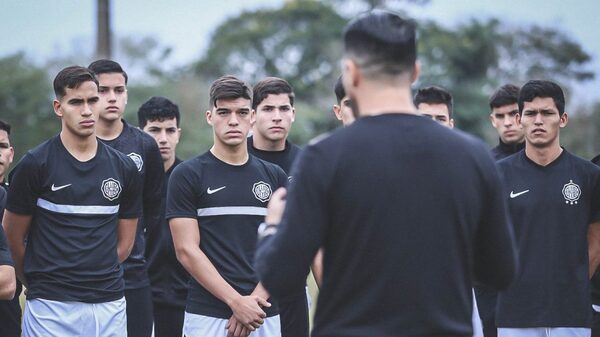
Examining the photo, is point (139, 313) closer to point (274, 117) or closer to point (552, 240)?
point (274, 117)

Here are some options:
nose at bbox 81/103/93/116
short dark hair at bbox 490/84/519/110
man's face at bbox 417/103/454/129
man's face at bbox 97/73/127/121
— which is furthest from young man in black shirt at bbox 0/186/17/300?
short dark hair at bbox 490/84/519/110

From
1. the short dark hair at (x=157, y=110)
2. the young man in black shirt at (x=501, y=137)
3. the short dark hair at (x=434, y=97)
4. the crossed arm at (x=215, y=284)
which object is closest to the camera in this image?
the crossed arm at (x=215, y=284)

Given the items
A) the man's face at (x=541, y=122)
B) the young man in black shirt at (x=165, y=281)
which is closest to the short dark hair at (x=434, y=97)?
the man's face at (x=541, y=122)

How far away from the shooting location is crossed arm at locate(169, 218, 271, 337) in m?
6.05

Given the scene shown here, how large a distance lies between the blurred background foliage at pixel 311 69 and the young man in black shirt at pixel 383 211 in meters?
35.0

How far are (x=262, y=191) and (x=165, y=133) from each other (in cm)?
251

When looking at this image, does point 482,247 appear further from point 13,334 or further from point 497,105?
point 497,105

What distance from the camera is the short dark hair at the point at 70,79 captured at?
626 centimetres

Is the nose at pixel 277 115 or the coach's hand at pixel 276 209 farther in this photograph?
the nose at pixel 277 115

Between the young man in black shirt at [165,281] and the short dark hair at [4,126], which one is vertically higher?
the short dark hair at [4,126]

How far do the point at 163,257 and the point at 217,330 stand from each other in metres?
1.83

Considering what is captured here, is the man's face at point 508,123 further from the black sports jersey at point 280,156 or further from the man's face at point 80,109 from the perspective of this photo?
the man's face at point 80,109

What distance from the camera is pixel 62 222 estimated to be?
5.91m

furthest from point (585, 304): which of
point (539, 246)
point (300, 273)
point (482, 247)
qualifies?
point (300, 273)
